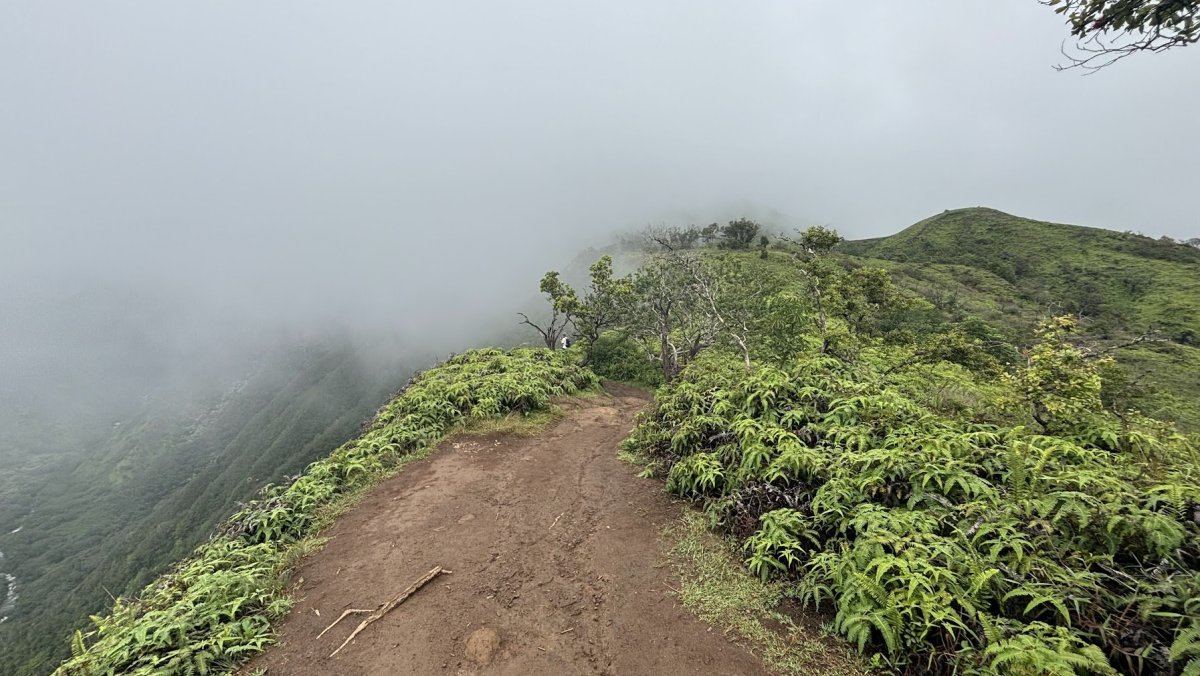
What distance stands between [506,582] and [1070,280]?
56.1m

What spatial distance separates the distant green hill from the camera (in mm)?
24344

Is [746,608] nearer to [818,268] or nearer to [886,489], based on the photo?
[886,489]

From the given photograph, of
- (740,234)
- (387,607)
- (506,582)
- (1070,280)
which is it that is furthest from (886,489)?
(1070,280)

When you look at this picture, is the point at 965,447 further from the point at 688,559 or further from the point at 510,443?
the point at 510,443

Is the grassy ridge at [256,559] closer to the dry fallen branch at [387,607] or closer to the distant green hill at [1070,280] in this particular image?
the dry fallen branch at [387,607]

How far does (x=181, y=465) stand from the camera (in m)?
99.2

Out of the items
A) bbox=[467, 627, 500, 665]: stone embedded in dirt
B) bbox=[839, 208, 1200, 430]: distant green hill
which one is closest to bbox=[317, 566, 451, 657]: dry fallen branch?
bbox=[467, 627, 500, 665]: stone embedded in dirt

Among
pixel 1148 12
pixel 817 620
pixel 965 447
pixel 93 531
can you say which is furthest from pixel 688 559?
pixel 93 531

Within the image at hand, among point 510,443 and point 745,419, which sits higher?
point 745,419

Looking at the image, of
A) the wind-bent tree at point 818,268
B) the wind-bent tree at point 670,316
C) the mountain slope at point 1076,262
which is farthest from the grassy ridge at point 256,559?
the mountain slope at point 1076,262

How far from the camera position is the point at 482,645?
5.43m

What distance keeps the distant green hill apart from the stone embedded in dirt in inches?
797

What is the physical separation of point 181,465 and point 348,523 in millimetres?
123150

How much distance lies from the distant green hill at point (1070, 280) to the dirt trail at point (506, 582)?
1812cm
